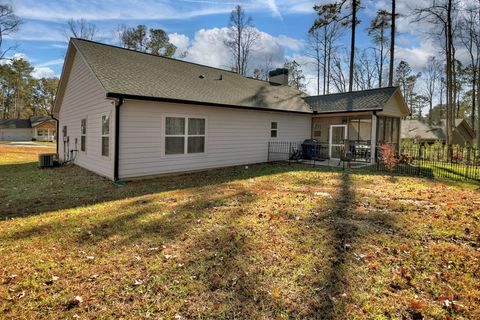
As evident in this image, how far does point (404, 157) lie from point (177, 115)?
1077cm

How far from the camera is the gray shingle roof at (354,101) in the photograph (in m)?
13.5

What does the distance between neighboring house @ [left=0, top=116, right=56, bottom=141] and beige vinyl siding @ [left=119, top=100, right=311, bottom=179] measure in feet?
150

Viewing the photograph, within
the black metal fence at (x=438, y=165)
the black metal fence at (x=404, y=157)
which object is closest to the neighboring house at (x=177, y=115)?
the black metal fence at (x=404, y=157)

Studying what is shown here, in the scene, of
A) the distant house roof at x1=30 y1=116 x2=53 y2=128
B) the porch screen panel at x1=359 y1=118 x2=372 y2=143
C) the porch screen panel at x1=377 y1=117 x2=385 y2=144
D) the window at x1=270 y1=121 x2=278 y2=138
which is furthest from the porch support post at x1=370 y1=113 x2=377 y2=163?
the distant house roof at x1=30 y1=116 x2=53 y2=128

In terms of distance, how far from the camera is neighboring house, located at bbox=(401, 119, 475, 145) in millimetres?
32812

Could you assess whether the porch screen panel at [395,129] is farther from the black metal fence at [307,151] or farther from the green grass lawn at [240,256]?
the green grass lawn at [240,256]

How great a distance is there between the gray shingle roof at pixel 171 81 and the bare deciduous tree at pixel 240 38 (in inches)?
551

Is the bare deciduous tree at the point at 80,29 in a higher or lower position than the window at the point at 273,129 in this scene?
higher

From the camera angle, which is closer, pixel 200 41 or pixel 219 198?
pixel 219 198

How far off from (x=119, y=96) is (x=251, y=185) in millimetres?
4589

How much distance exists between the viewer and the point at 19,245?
3.86 metres

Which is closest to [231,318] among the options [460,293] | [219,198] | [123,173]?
[460,293]

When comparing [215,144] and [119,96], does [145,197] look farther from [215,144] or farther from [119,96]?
[215,144]

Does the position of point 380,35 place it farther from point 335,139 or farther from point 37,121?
point 37,121
